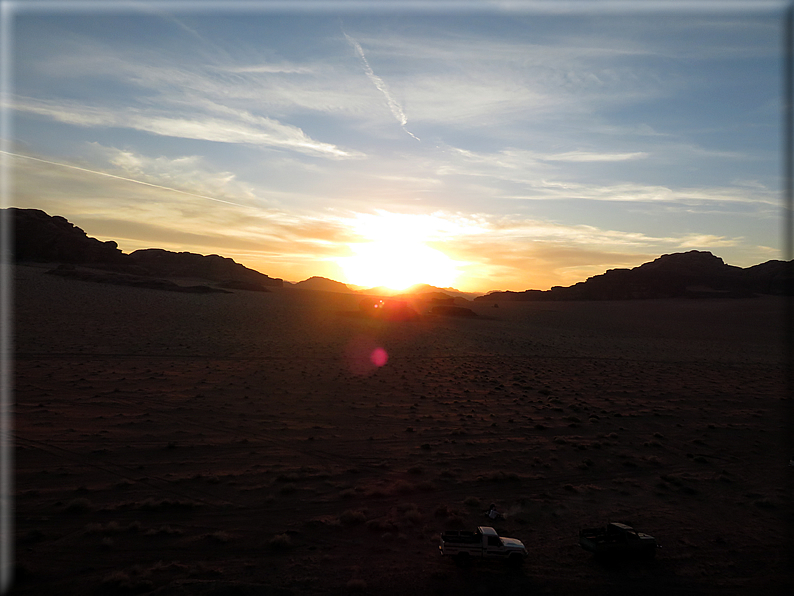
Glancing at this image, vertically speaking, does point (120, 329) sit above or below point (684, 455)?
above

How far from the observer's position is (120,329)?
3772 centimetres

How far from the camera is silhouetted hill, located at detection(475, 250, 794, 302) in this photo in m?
100

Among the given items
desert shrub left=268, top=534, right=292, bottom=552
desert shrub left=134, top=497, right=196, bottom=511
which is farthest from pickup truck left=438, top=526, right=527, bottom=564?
desert shrub left=134, top=497, right=196, bottom=511

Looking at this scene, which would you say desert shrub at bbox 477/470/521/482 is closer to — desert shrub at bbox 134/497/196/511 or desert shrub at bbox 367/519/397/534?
desert shrub at bbox 367/519/397/534

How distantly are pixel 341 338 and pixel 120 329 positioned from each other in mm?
19013

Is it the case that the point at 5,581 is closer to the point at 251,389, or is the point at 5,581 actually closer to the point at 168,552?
the point at 168,552

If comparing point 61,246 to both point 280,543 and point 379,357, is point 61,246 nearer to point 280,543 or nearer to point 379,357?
point 379,357

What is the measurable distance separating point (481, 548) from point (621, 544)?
3.28 m

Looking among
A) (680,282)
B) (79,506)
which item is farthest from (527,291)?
(79,506)

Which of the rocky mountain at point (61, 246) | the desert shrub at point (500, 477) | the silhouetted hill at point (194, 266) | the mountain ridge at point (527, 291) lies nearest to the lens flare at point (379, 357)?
the desert shrub at point (500, 477)

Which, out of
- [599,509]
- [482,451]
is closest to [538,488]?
[599,509]

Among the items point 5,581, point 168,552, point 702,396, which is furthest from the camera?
point 702,396

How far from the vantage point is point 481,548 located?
9.52m

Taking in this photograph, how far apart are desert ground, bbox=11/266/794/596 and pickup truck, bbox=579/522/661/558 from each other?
378 mm
